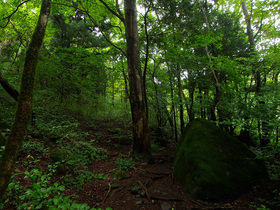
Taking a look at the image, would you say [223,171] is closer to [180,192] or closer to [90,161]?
[180,192]

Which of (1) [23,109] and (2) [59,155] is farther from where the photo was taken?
(2) [59,155]

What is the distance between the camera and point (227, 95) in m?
6.52

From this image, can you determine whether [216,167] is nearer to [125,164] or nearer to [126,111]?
[125,164]

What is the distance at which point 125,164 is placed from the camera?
525 cm

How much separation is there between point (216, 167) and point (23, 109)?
4218mm

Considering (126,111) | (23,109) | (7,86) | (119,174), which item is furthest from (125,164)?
(126,111)

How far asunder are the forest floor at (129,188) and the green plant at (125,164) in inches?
1.0

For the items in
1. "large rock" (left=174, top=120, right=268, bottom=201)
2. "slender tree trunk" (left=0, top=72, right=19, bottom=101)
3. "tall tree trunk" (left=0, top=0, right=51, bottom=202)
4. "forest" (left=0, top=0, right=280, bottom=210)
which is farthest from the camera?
"slender tree trunk" (left=0, top=72, right=19, bottom=101)

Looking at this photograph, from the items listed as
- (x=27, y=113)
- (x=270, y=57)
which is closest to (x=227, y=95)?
(x=270, y=57)

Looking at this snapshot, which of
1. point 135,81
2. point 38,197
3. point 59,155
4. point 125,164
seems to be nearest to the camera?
point 38,197

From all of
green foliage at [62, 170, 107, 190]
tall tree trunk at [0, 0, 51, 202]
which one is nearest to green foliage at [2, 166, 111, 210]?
tall tree trunk at [0, 0, 51, 202]

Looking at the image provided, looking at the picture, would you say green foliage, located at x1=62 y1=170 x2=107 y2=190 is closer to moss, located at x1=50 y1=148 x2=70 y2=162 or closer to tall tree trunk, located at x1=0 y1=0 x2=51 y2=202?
moss, located at x1=50 y1=148 x2=70 y2=162

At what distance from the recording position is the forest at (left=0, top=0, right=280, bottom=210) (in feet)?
7.92

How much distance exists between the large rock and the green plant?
1.69m
